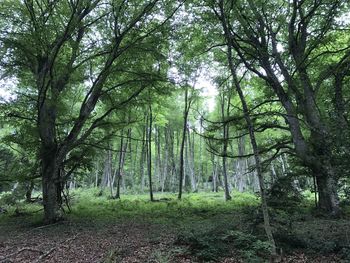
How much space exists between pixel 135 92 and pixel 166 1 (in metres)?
4.60

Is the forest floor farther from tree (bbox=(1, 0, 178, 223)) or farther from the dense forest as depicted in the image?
tree (bbox=(1, 0, 178, 223))

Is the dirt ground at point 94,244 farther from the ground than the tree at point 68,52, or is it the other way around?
the tree at point 68,52

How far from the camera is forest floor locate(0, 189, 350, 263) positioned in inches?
277

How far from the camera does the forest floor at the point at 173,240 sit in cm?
704

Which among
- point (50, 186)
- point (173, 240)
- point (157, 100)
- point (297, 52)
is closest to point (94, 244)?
point (173, 240)

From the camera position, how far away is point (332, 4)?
37.7 feet

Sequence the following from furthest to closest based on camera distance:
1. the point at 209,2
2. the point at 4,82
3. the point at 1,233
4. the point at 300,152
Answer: the point at 4,82
the point at 300,152
the point at 1,233
the point at 209,2

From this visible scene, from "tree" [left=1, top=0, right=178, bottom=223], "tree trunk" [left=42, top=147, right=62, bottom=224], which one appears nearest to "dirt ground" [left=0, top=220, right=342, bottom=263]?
"tree trunk" [left=42, top=147, right=62, bottom=224]

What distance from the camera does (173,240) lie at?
882 centimetres

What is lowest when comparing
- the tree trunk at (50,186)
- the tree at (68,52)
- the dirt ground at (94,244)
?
the dirt ground at (94,244)

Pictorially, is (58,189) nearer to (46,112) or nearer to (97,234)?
(46,112)

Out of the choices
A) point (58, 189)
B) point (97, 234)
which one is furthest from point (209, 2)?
point (58, 189)

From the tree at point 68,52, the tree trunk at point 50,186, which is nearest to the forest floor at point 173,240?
the tree trunk at point 50,186

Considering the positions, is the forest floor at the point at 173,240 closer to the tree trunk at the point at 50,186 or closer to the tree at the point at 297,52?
the tree trunk at the point at 50,186
